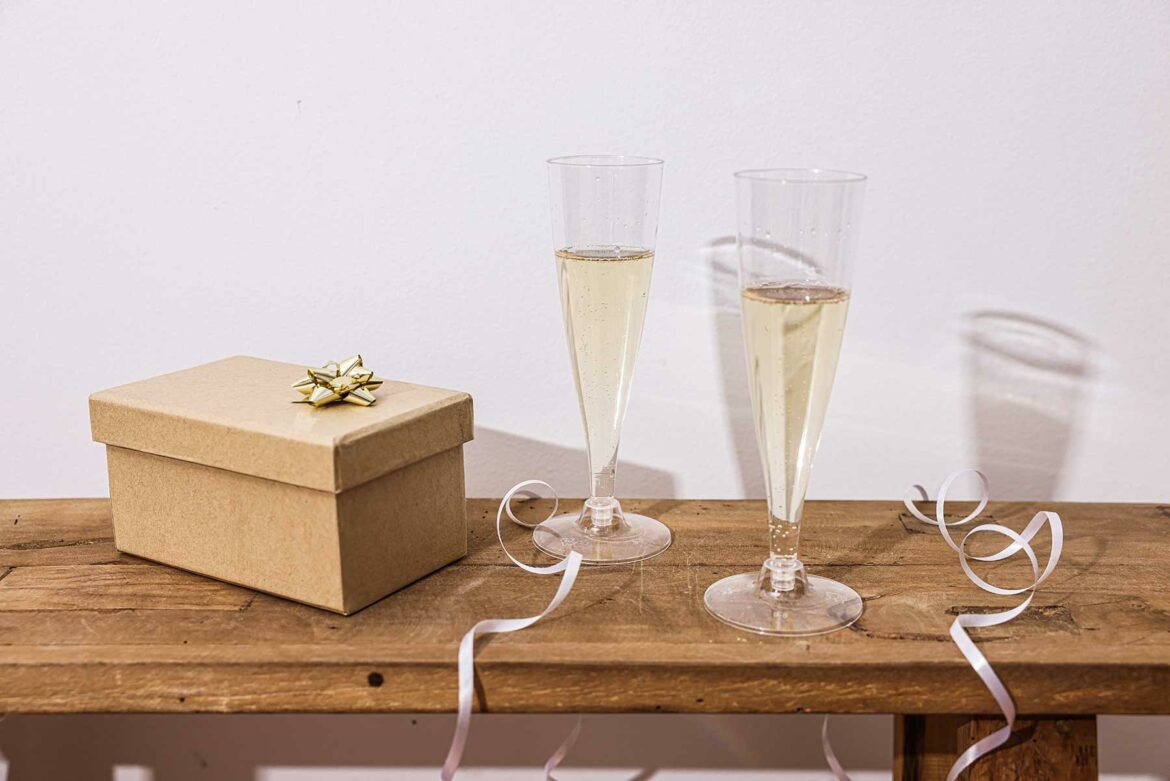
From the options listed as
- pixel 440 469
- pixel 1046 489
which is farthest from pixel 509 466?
pixel 1046 489

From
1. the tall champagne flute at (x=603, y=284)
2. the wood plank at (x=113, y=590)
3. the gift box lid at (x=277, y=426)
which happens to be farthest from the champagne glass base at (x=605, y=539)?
the wood plank at (x=113, y=590)

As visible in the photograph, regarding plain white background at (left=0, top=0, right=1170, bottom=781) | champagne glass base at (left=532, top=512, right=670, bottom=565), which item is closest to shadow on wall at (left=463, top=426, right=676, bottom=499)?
plain white background at (left=0, top=0, right=1170, bottom=781)

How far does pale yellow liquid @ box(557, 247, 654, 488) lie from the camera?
784 mm

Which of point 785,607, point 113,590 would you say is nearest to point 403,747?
point 113,590

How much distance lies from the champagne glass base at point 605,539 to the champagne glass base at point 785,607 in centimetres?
8

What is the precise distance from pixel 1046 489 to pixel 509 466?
0.51 meters

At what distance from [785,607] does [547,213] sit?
1.40 feet

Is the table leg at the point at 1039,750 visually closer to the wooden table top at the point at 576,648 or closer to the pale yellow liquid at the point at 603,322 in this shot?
the wooden table top at the point at 576,648

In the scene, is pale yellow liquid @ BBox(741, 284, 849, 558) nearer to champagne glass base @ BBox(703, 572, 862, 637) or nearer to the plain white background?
champagne glass base @ BBox(703, 572, 862, 637)

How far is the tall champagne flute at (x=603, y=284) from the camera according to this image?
2.53 feet

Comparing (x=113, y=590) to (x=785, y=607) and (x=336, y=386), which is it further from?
(x=785, y=607)

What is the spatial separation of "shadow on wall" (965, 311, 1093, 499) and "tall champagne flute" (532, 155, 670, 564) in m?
0.36

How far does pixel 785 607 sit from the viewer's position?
756 millimetres

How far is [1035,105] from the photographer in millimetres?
963
